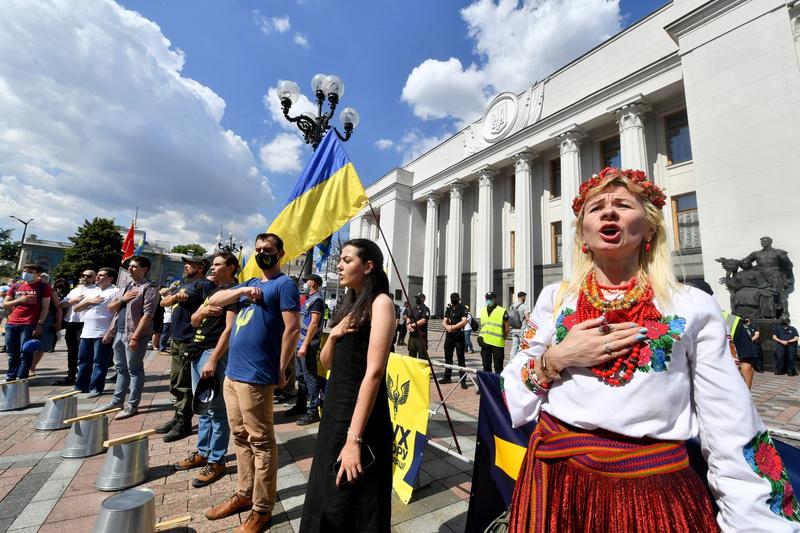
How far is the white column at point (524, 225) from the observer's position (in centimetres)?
1975

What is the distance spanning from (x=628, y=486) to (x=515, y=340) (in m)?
8.67

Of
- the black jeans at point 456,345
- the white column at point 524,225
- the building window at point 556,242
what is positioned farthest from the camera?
the building window at point 556,242

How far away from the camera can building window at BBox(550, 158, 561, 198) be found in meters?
21.2

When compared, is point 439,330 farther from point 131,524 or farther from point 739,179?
point 131,524

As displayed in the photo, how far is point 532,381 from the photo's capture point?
1297mm

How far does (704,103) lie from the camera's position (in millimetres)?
12828

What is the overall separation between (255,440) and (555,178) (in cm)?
2293

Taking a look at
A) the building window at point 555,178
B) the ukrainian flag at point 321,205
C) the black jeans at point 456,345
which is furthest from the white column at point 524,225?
the ukrainian flag at point 321,205

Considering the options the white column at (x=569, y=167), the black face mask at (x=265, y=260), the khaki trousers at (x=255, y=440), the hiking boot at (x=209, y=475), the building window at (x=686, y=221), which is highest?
the white column at (x=569, y=167)

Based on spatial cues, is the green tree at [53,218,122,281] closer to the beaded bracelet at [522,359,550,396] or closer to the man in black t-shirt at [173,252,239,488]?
the man in black t-shirt at [173,252,239,488]

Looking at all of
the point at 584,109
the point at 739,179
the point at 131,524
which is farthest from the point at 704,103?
the point at 131,524

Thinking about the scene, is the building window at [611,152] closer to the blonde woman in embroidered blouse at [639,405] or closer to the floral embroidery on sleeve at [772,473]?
the blonde woman in embroidered blouse at [639,405]

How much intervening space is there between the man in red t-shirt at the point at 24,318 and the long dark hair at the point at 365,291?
7398 mm

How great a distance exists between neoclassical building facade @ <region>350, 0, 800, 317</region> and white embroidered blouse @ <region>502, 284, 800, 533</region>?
686 cm
